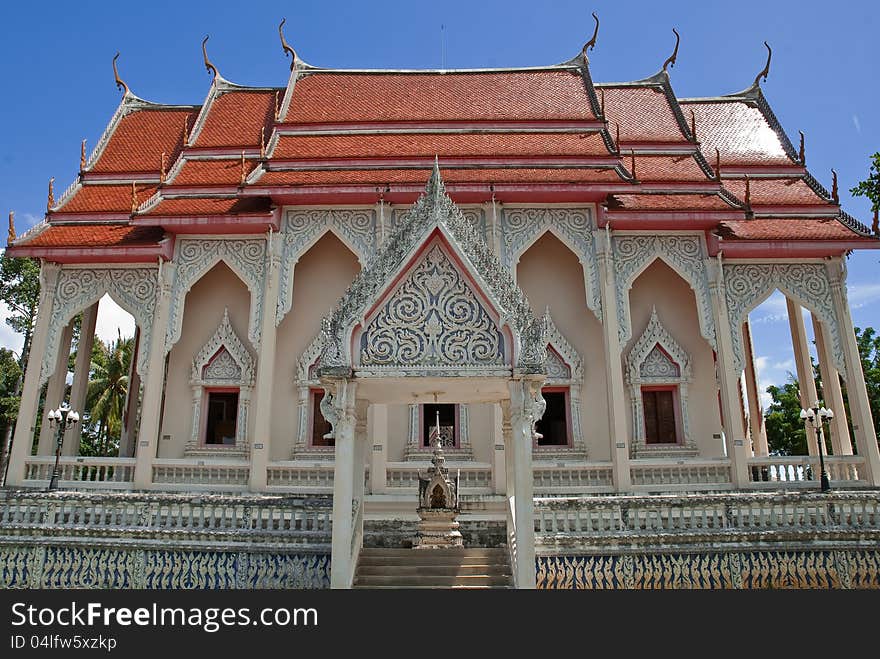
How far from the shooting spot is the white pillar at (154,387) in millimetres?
11062

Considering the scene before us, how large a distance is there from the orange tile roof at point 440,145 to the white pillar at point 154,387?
9.99 feet

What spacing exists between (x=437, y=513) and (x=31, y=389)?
7.72 metres

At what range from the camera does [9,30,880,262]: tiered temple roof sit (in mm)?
11820

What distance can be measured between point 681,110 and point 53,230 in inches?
505

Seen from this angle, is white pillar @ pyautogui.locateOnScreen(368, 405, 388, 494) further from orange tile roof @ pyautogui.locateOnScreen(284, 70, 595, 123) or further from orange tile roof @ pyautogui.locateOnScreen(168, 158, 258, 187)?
orange tile roof @ pyautogui.locateOnScreen(284, 70, 595, 123)

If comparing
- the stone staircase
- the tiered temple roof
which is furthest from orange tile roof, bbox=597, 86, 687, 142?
the stone staircase

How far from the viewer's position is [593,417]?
1228 centimetres

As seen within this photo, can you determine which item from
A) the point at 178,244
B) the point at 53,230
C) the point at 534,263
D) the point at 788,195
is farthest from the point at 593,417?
the point at 53,230

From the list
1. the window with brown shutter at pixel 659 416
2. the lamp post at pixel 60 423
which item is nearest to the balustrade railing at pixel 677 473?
the window with brown shutter at pixel 659 416

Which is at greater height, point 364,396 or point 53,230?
point 53,230

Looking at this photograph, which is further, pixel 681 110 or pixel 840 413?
pixel 681 110

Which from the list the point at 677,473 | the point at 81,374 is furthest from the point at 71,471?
the point at 677,473

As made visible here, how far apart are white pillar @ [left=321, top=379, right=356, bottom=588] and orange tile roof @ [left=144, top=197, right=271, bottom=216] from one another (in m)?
6.56

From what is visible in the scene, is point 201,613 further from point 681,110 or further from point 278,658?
point 681,110
